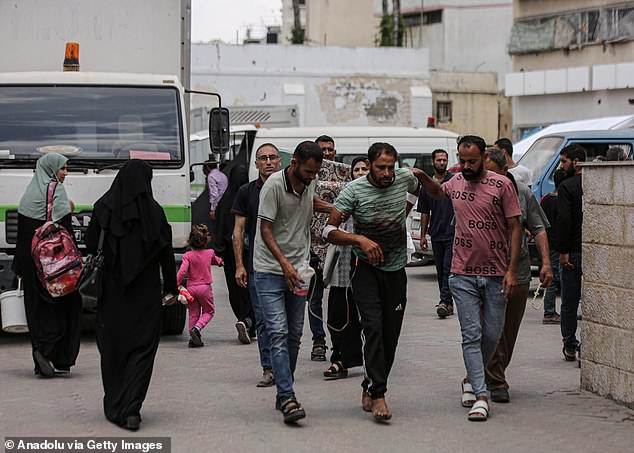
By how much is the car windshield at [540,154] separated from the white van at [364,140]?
281cm

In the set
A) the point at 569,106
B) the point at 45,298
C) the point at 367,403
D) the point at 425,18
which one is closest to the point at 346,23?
the point at 425,18

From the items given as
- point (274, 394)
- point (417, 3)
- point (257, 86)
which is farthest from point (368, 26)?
point (274, 394)

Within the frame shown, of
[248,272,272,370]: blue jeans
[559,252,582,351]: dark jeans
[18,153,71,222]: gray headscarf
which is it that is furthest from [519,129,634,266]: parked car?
[248,272,272,370]: blue jeans

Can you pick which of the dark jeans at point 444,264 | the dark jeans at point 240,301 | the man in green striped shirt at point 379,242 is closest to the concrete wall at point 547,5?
the dark jeans at point 444,264

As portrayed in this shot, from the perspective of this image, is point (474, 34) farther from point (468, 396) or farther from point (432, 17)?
point (468, 396)

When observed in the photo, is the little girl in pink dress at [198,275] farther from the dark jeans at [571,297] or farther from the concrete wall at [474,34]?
the concrete wall at [474,34]

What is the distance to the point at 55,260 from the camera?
32.9ft

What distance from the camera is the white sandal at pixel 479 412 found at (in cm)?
802

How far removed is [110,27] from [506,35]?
44.4 metres

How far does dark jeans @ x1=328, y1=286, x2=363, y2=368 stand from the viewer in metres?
9.46

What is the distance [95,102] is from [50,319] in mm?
2822

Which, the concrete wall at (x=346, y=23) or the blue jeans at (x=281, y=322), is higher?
the concrete wall at (x=346, y=23)

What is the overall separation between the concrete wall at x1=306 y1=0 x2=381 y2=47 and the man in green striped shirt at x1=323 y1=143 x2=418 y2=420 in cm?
5352

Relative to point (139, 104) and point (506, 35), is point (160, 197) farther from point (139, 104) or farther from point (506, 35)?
point (506, 35)
